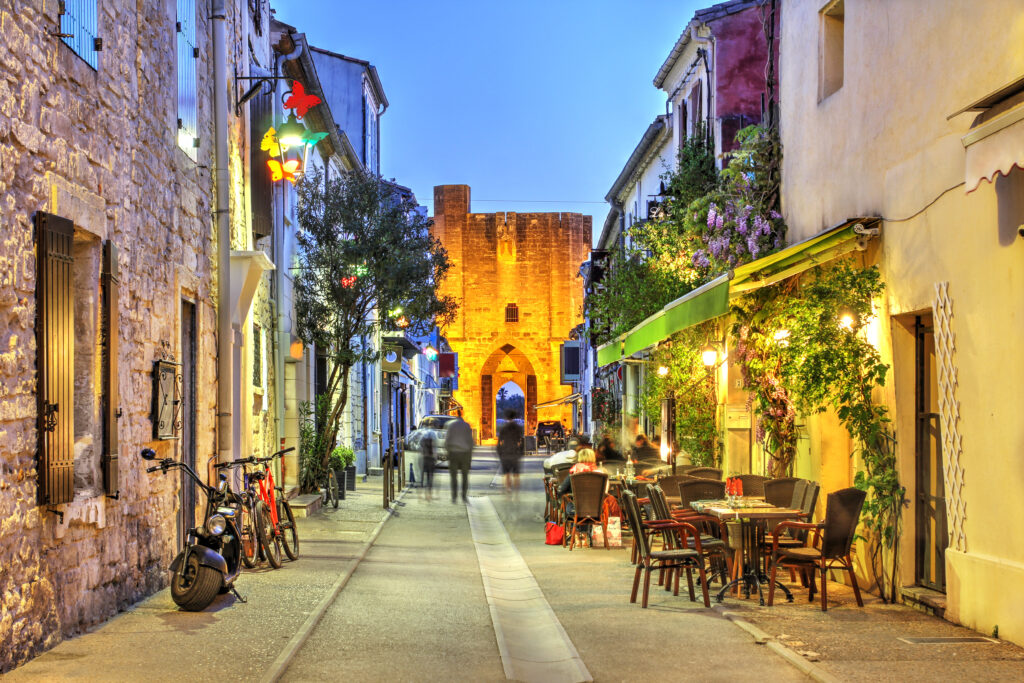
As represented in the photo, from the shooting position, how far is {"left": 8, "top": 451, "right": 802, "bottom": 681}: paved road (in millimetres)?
6230

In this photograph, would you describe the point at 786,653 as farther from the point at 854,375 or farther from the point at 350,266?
the point at 350,266

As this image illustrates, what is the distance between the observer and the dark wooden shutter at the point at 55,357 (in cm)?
650

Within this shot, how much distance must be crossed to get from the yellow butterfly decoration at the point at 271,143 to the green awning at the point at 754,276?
5303 millimetres

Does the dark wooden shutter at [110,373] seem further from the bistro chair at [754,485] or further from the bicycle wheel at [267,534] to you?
the bistro chair at [754,485]

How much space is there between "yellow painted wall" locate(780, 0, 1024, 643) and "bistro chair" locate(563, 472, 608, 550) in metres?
3.02

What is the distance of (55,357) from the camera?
6.70 m

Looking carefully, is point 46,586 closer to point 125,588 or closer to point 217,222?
point 125,588

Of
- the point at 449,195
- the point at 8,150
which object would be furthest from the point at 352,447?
the point at 449,195

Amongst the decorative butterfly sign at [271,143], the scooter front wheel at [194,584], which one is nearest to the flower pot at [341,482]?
the decorative butterfly sign at [271,143]

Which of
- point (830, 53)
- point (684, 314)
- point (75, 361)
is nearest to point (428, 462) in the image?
point (684, 314)

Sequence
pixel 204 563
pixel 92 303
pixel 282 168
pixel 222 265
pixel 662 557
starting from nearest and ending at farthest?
pixel 92 303 → pixel 204 563 → pixel 662 557 → pixel 222 265 → pixel 282 168

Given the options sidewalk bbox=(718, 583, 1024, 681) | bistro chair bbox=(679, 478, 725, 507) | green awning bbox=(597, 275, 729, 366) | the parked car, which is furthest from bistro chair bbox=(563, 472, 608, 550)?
the parked car

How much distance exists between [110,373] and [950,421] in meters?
5.73

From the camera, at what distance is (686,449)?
1703 centimetres
